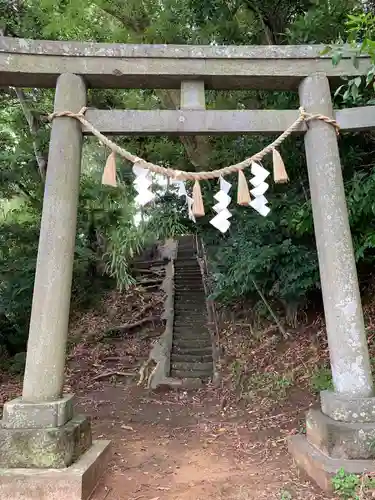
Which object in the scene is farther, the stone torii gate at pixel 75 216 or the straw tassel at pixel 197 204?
the straw tassel at pixel 197 204

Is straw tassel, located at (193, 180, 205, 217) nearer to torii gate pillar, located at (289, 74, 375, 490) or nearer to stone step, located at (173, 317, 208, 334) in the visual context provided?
torii gate pillar, located at (289, 74, 375, 490)

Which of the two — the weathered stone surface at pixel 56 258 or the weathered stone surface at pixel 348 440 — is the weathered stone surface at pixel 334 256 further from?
the weathered stone surface at pixel 56 258

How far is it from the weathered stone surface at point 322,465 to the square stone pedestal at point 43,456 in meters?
1.75

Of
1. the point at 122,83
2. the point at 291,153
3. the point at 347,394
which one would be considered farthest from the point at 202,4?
the point at 347,394

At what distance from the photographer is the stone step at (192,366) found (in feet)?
26.9

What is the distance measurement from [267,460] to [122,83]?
4026 millimetres

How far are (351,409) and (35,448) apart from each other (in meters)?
2.51

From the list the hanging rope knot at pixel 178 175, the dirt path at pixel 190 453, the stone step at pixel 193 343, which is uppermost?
the hanging rope knot at pixel 178 175

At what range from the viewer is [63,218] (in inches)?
143

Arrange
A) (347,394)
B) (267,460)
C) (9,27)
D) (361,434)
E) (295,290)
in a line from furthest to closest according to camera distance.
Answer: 1. (9,27)
2. (295,290)
3. (267,460)
4. (347,394)
5. (361,434)

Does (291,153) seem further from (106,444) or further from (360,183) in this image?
(106,444)

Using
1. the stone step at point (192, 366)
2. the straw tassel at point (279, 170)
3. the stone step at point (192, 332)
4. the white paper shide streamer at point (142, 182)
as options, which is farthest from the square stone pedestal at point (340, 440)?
the stone step at point (192, 332)

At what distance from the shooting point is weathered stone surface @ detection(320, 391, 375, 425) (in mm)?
3275

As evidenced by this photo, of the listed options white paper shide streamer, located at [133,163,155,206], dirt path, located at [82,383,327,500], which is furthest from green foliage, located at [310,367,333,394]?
white paper shide streamer, located at [133,163,155,206]
